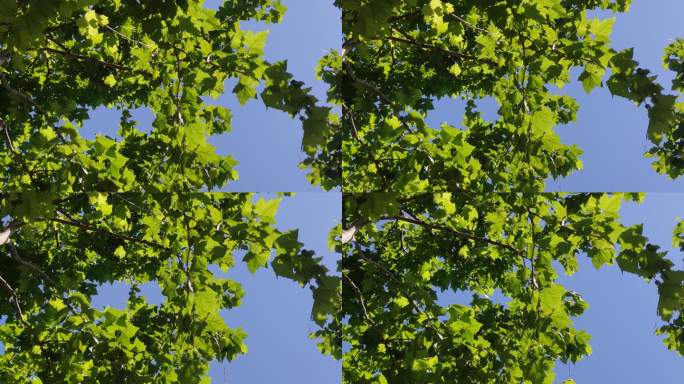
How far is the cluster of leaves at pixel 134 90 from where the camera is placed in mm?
3184

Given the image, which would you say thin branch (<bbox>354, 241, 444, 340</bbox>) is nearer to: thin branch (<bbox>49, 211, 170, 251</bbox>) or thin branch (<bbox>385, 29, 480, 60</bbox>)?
thin branch (<bbox>49, 211, 170, 251</bbox>)

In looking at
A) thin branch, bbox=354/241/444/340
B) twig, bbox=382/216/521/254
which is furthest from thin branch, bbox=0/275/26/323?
twig, bbox=382/216/521/254

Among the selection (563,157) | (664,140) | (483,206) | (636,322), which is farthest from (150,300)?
(664,140)

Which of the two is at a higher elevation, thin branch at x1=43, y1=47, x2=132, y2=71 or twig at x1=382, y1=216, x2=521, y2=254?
thin branch at x1=43, y1=47, x2=132, y2=71

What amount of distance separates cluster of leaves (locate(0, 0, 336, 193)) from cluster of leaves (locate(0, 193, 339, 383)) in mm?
253

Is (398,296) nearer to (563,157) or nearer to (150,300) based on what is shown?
(563,157)

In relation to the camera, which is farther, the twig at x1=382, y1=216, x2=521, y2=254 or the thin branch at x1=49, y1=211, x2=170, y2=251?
the thin branch at x1=49, y1=211, x2=170, y2=251

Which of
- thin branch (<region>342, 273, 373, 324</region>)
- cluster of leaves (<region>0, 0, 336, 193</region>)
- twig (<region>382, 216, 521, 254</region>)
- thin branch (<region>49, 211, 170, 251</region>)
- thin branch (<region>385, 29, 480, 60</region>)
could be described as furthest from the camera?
thin branch (<region>385, 29, 480, 60</region>)

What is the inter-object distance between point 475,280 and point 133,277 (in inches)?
94.5

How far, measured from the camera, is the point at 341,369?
439 centimetres

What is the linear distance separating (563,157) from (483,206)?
601 mm

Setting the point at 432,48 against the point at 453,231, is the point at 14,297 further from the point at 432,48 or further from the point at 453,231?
the point at 432,48

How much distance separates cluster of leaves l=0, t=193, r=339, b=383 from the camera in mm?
3193

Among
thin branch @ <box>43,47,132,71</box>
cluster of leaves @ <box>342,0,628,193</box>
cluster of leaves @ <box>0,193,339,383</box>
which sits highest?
thin branch @ <box>43,47,132,71</box>
